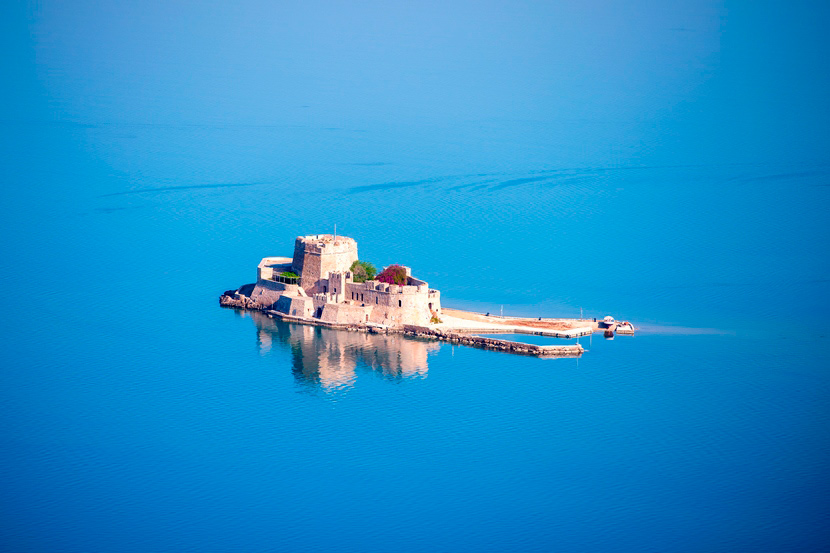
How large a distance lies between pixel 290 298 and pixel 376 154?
47.9 m

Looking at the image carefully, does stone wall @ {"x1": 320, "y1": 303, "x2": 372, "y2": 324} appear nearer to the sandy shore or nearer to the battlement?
the battlement

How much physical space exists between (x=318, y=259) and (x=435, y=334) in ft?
25.8

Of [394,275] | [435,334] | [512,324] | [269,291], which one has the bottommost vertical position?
[435,334]

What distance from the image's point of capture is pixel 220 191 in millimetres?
98438

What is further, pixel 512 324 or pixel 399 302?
pixel 512 324

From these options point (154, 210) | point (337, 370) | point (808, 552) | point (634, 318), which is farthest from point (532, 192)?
point (808, 552)

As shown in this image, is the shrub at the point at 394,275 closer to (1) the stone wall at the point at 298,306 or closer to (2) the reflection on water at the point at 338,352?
(2) the reflection on water at the point at 338,352

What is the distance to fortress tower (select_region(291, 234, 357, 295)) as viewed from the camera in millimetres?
65750

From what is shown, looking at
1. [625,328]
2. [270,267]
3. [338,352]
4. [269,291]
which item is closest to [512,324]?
[625,328]

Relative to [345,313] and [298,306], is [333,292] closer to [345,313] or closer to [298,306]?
[345,313]

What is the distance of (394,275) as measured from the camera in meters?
64.6

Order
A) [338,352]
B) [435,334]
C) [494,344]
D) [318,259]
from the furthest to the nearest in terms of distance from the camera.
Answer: [318,259] < [435,334] < [494,344] < [338,352]

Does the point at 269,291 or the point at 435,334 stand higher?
the point at 269,291

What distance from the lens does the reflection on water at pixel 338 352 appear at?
57.0m
